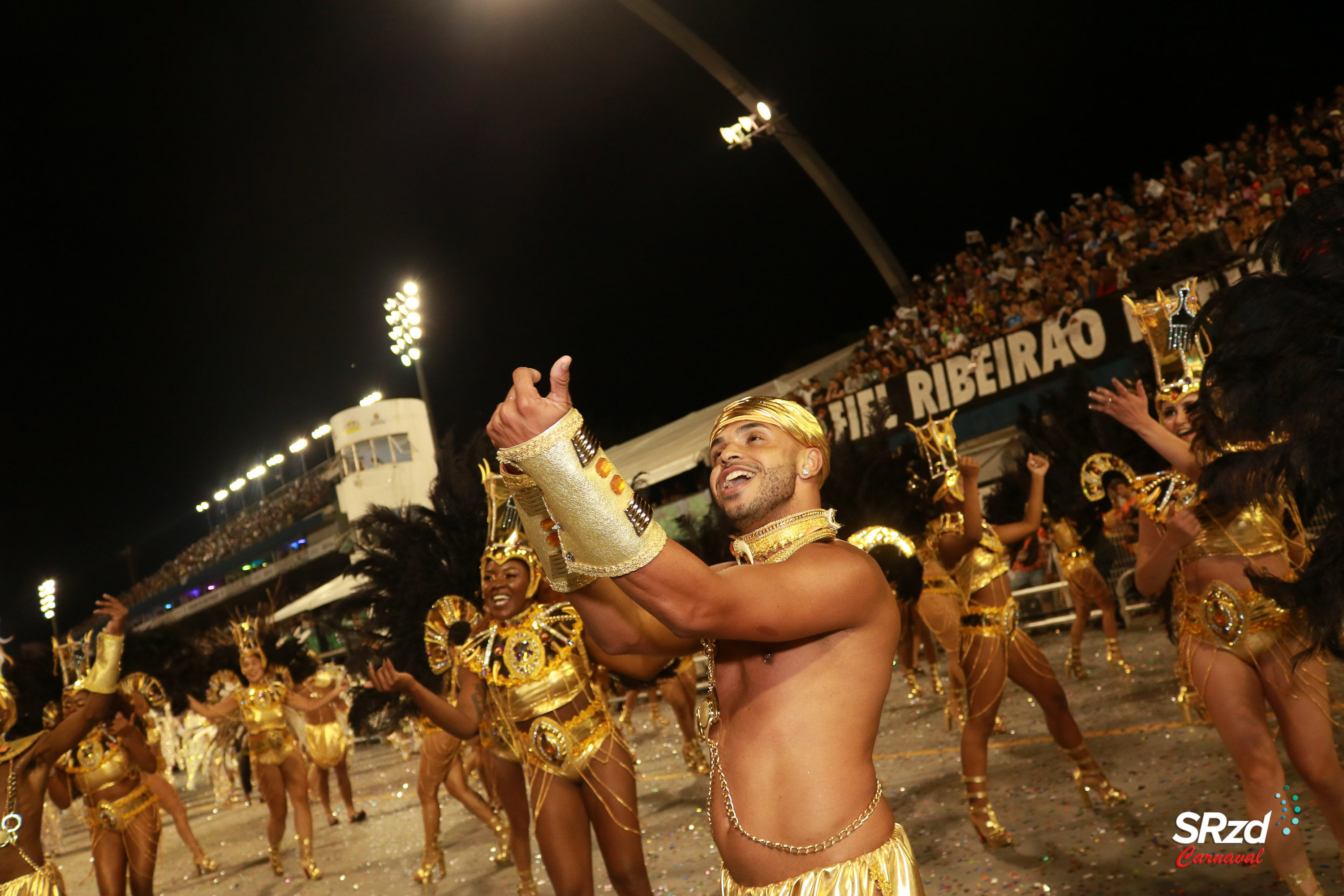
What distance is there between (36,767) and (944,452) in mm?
4990

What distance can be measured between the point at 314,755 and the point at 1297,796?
8.33 meters

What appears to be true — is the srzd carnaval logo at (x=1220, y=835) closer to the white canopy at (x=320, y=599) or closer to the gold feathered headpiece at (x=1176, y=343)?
the gold feathered headpiece at (x=1176, y=343)

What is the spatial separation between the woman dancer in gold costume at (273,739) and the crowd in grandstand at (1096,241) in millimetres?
9391

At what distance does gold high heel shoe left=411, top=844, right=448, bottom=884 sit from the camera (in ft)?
23.0

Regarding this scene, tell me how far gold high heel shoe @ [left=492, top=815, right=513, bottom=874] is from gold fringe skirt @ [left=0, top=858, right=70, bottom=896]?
3232 millimetres

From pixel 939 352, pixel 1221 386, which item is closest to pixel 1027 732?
pixel 1221 386

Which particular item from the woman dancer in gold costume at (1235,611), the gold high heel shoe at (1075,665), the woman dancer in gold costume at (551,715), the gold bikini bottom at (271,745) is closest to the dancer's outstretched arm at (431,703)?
the woman dancer in gold costume at (551,715)

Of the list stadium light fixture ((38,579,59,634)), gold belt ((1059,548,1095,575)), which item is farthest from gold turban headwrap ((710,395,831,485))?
stadium light fixture ((38,579,59,634))

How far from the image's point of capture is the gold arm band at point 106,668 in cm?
476

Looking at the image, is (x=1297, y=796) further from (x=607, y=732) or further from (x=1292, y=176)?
(x=1292, y=176)

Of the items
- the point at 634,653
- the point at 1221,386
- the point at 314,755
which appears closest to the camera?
the point at 634,653

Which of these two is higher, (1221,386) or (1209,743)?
(1221,386)

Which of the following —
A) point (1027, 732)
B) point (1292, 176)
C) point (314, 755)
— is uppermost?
point (1292, 176)

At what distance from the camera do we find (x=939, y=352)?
15.3m
